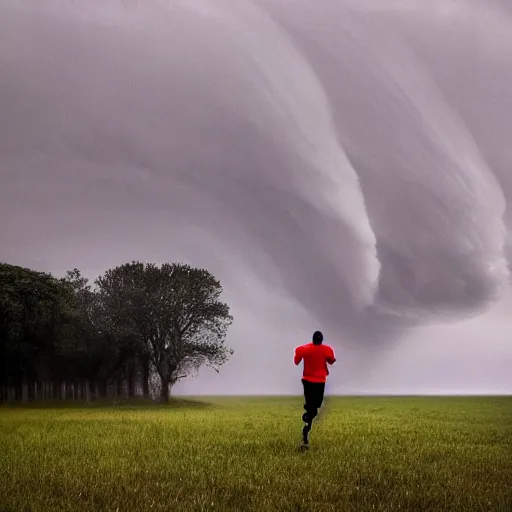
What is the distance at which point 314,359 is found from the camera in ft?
60.6

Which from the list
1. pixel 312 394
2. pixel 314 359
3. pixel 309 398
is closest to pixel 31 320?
pixel 309 398

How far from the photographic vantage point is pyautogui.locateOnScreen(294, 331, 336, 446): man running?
728 inches

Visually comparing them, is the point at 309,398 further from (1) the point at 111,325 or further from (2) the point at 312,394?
(1) the point at 111,325

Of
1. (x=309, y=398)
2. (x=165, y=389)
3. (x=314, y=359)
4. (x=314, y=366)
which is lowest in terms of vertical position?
(x=165, y=389)

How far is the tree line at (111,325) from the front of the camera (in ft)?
225

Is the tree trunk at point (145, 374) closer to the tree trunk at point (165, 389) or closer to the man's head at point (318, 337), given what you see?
the tree trunk at point (165, 389)

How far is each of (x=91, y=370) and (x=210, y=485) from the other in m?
73.9

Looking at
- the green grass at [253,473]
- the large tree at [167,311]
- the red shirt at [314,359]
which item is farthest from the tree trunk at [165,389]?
the red shirt at [314,359]

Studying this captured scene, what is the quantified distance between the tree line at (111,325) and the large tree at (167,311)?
0.11 meters

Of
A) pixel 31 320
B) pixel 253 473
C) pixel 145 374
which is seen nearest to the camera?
pixel 253 473

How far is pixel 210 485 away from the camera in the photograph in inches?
487

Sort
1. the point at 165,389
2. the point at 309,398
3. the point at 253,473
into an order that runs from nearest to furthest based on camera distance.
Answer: the point at 253,473 < the point at 309,398 < the point at 165,389

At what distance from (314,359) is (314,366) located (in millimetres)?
196

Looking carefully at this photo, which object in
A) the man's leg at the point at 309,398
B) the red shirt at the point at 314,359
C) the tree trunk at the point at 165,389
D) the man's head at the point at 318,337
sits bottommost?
the tree trunk at the point at 165,389
